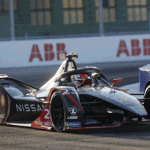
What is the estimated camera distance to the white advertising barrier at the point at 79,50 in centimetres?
2102

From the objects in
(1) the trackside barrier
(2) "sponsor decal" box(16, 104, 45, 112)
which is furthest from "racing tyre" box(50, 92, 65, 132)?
(1) the trackside barrier

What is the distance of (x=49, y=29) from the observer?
38.3 metres

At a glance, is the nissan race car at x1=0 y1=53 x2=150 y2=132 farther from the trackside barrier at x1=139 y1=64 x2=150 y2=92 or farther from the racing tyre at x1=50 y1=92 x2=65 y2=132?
the trackside barrier at x1=139 y1=64 x2=150 y2=92

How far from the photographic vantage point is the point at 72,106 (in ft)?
21.9

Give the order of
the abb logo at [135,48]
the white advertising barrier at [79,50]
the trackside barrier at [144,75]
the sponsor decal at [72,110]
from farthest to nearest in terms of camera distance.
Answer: the abb logo at [135,48] < the white advertising barrier at [79,50] < the trackside barrier at [144,75] < the sponsor decal at [72,110]

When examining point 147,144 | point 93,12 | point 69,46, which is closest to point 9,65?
point 69,46

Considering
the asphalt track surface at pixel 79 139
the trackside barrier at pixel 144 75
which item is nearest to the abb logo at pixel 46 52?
the trackside barrier at pixel 144 75

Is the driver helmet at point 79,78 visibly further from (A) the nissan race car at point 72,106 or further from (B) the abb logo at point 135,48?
(B) the abb logo at point 135,48

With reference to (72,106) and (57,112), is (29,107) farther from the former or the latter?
(72,106)

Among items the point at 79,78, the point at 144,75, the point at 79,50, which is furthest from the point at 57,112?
the point at 79,50

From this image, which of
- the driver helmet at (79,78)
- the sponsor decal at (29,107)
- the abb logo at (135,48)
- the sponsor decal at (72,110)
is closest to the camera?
the sponsor decal at (72,110)

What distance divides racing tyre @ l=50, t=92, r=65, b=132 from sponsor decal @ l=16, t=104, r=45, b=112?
0.99ft

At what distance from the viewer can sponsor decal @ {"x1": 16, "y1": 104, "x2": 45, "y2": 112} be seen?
7.33 meters

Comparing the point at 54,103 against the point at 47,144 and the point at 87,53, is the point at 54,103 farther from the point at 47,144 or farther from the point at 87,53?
the point at 87,53
